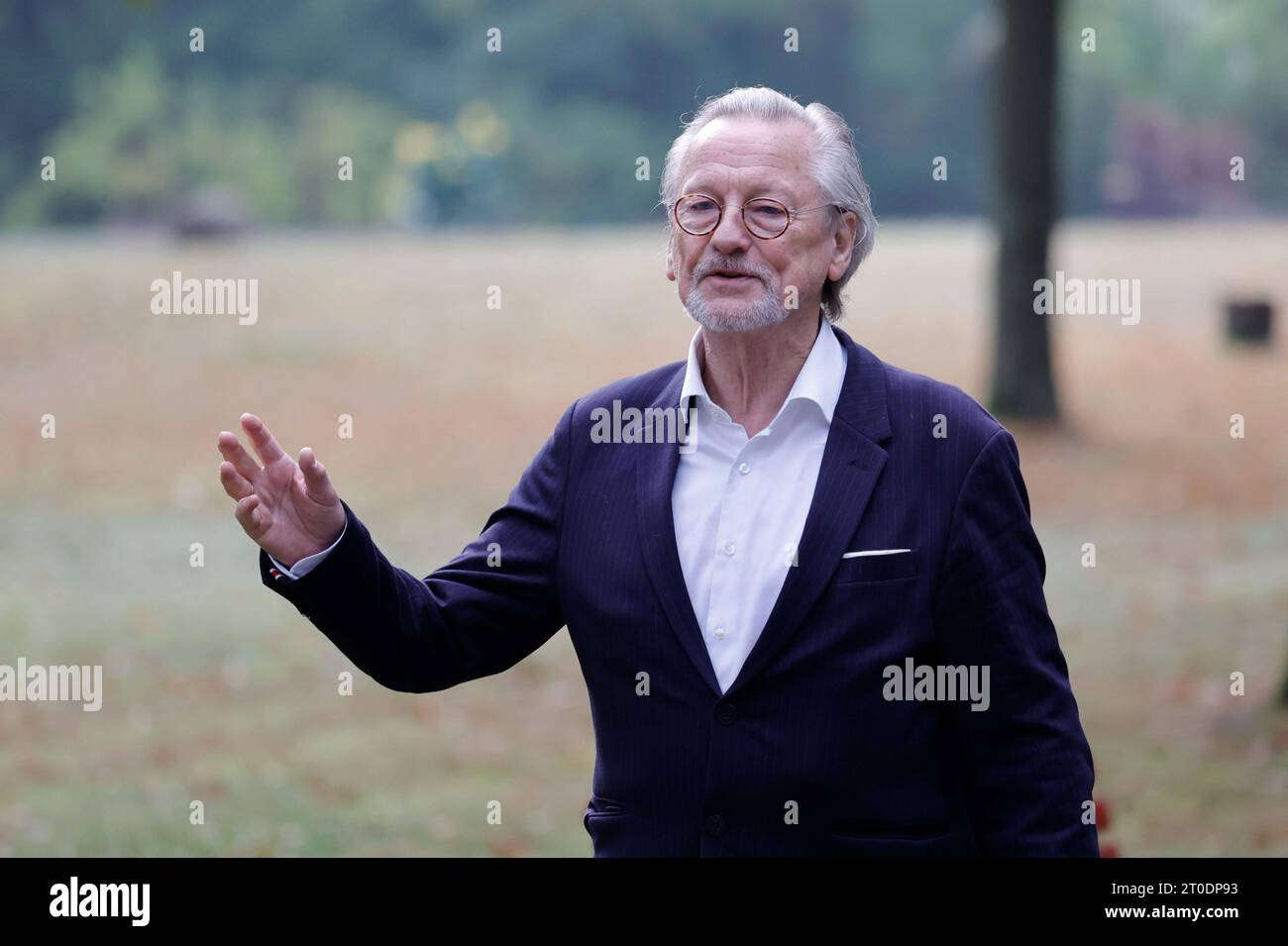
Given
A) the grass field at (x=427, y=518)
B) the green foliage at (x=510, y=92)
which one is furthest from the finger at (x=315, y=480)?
the green foliage at (x=510, y=92)

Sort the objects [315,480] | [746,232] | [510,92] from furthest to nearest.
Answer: [510,92] < [746,232] < [315,480]

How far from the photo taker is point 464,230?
38094mm

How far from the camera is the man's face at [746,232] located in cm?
322

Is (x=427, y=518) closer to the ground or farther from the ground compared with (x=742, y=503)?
farther from the ground

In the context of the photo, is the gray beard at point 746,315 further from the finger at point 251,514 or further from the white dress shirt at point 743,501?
the finger at point 251,514

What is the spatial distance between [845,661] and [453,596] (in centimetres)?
77

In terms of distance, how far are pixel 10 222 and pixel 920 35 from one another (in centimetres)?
2295

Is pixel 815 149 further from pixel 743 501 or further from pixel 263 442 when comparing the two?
pixel 263 442

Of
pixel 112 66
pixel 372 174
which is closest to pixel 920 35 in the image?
pixel 372 174

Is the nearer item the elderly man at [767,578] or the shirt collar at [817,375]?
the elderly man at [767,578]

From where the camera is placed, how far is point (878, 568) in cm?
306

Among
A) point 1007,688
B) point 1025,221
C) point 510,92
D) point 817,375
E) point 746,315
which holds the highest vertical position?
point 510,92

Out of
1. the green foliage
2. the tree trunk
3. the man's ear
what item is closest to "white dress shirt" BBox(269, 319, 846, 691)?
the man's ear

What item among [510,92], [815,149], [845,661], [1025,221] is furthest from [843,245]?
[510,92]
